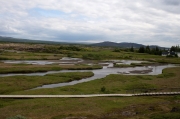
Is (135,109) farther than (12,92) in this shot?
No

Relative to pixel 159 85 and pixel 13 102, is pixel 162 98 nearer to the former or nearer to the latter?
pixel 159 85

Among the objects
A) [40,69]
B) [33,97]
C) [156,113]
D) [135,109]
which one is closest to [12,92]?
[33,97]

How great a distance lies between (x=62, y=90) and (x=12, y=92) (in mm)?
9877

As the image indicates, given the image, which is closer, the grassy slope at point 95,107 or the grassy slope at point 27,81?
the grassy slope at point 95,107

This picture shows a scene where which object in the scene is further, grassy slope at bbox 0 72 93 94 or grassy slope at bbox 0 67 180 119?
grassy slope at bbox 0 72 93 94

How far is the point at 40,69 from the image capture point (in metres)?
74.4

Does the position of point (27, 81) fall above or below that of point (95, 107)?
above

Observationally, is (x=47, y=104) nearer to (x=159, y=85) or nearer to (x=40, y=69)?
(x=159, y=85)

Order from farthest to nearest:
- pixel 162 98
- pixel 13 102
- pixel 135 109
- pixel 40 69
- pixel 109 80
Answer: pixel 40 69 → pixel 109 80 → pixel 162 98 → pixel 13 102 → pixel 135 109

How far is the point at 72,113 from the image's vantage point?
3125 cm

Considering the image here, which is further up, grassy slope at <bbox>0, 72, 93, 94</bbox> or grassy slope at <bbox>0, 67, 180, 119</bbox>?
grassy slope at <bbox>0, 72, 93, 94</bbox>

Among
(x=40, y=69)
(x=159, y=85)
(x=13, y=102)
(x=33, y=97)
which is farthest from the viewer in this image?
(x=40, y=69)

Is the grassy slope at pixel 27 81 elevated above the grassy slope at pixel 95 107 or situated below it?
above

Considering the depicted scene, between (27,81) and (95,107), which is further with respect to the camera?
(27,81)
